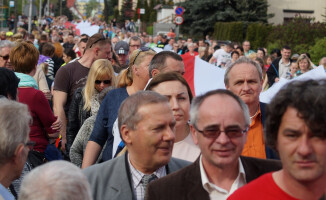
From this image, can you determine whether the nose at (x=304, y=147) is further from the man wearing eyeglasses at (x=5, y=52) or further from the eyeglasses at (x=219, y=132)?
the man wearing eyeglasses at (x=5, y=52)

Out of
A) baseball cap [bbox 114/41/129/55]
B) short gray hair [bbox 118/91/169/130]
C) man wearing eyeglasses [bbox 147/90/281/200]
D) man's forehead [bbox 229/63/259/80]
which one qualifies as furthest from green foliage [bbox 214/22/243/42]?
man wearing eyeglasses [bbox 147/90/281/200]

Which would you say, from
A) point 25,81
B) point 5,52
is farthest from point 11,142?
point 5,52

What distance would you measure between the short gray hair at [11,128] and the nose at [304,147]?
179 cm

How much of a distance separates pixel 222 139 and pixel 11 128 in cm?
130

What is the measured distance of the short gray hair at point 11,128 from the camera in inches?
155

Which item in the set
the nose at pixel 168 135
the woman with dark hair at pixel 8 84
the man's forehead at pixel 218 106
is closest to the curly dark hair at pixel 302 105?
the man's forehead at pixel 218 106

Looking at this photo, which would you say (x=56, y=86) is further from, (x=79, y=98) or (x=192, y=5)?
(x=192, y=5)

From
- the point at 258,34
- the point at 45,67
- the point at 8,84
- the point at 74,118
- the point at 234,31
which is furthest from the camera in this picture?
the point at 234,31

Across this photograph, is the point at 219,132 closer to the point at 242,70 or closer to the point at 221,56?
the point at 242,70

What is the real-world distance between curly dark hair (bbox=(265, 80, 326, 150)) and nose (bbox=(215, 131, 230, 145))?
1.16 feet

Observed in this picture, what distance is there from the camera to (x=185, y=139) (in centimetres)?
488

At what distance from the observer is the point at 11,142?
3961 mm

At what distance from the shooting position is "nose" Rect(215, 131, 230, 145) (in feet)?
12.1

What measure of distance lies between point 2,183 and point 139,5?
78.6 meters
